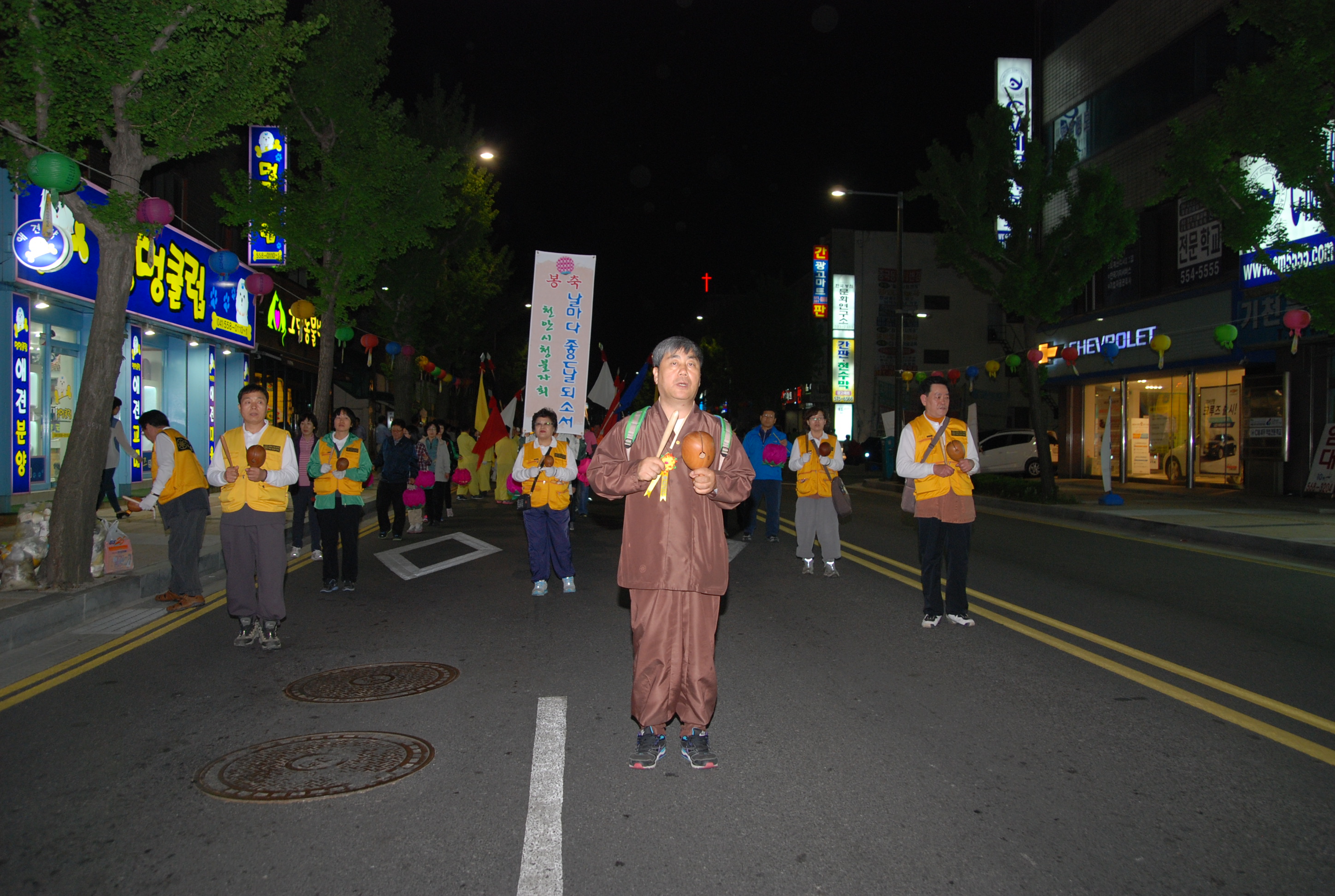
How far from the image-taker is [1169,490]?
22.6m

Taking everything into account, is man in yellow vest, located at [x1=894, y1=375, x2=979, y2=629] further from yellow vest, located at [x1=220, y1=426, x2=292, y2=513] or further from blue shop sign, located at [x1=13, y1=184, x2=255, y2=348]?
blue shop sign, located at [x1=13, y1=184, x2=255, y2=348]

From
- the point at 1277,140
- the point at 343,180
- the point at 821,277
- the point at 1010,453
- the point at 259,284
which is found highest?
the point at 821,277

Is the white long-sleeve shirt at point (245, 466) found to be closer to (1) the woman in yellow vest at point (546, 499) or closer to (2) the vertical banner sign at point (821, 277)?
(1) the woman in yellow vest at point (546, 499)

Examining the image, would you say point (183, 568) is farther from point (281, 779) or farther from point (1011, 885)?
point (1011, 885)

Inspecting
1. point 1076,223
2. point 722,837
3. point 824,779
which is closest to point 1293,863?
point 824,779

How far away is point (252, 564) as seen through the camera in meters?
6.60

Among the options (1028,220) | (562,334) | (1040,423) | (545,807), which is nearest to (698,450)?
(545,807)

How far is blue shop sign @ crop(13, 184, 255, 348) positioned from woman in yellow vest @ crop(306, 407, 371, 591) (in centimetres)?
379

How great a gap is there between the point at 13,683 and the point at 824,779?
499cm

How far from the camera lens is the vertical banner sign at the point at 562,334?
1254 cm

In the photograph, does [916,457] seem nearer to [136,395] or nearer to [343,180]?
[343,180]

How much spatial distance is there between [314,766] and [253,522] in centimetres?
295

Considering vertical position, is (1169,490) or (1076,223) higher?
(1076,223)

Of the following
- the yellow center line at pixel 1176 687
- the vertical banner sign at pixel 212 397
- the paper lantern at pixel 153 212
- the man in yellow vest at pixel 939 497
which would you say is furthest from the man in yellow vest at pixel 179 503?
the vertical banner sign at pixel 212 397
